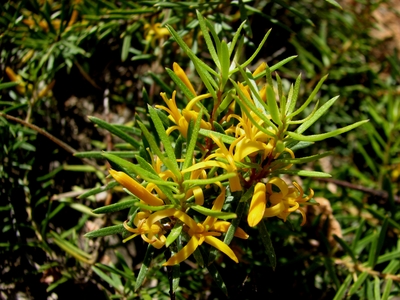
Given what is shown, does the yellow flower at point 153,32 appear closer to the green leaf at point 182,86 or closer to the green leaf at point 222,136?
the green leaf at point 182,86

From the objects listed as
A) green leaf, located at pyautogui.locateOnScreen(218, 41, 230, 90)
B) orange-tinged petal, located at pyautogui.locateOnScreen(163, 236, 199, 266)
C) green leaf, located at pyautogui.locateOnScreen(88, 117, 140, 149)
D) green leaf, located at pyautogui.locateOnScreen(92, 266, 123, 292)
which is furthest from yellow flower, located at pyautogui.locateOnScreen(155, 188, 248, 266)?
green leaf, located at pyautogui.locateOnScreen(92, 266, 123, 292)

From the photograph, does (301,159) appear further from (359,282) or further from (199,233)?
(359,282)

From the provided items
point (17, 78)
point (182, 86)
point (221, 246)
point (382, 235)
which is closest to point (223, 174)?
point (221, 246)

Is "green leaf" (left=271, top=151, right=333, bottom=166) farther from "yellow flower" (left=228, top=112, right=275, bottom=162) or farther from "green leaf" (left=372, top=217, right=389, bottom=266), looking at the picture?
"green leaf" (left=372, top=217, right=389, bottom=266)

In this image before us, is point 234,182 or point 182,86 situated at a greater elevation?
point 182,86

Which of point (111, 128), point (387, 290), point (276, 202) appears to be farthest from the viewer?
point (387, 290)

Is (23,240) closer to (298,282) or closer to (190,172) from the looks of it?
(190,172)

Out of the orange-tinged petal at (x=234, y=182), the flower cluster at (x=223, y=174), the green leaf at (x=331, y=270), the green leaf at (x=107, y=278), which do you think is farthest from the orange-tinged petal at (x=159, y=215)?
the green leaf at (x=331, y=270)

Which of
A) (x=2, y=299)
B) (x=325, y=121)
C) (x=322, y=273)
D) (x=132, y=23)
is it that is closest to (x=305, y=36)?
(x=325, y=121)
